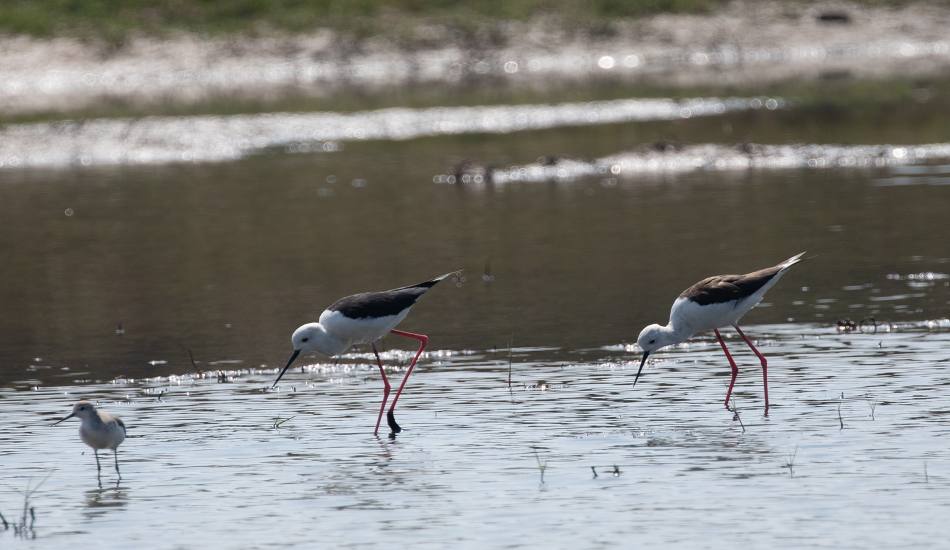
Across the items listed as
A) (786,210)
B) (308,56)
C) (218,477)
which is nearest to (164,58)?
(308,56)

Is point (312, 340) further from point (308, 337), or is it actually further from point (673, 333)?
point (673, 333)

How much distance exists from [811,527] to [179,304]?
908 centimetres

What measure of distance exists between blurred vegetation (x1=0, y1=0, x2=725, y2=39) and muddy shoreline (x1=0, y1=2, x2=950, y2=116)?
412 mm

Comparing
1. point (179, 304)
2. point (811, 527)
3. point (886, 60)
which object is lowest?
point (811, 527)

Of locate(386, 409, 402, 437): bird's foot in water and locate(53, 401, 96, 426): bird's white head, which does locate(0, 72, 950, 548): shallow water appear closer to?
locate(386, 409, 402, 437): bird's foot in water

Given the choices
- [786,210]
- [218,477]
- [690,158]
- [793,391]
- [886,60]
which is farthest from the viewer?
[886,60]

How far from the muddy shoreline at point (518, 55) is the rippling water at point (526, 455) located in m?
25.1

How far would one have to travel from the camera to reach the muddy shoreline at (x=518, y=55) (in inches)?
1491

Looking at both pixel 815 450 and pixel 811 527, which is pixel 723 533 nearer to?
pixel 811 527

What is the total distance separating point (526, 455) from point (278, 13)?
33.3 m

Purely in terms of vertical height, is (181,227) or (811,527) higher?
(181,227)

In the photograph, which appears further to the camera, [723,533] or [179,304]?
[179,304]

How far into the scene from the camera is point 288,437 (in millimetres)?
10672

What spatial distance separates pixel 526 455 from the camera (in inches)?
390
